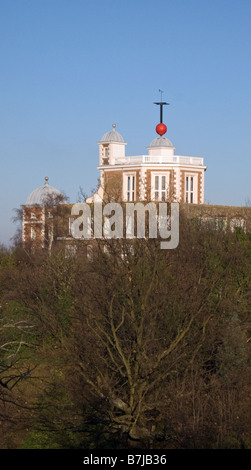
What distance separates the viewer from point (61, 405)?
30750mm

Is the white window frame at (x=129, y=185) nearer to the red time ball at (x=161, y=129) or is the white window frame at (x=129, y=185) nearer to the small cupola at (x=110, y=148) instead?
the small cupola at (x=110, y=148)

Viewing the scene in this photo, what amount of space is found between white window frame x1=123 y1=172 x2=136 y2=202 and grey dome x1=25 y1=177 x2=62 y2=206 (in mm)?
6022

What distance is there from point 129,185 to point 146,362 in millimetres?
36396

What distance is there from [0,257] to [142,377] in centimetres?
2809

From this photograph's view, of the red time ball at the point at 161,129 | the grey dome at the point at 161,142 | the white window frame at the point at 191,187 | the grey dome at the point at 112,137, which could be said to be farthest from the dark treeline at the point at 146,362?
the grey dome at the point at 112,137

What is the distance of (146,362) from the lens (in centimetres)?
2652

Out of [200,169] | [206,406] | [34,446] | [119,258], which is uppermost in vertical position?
[200,169]

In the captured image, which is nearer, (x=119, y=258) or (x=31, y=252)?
Answer: (x=119, y=258)

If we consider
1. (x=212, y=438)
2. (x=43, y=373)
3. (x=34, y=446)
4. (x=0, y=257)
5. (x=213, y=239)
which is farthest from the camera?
(x=0, y=257)

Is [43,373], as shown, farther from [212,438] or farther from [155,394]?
[212,438]

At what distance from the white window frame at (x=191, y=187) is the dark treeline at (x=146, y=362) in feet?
86.5

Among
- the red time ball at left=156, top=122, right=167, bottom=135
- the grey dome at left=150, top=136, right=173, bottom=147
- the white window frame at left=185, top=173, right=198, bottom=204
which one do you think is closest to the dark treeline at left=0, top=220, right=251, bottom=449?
the white window frame at left=185, top=173, right=198, bottom=204

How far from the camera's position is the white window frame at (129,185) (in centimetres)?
6156
